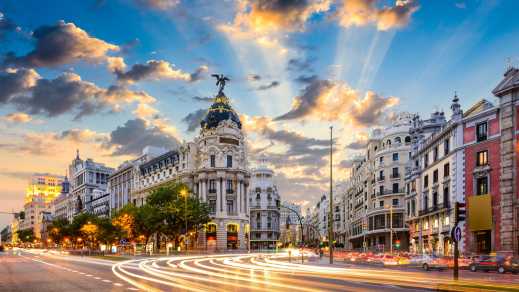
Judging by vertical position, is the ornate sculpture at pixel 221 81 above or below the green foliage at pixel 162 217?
above

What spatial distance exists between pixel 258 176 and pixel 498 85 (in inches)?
5576

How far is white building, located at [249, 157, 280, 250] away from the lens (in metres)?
179

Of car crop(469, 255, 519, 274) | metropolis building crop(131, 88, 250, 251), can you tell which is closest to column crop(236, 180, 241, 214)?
metropolis building crop(131, 88, 250, 251)

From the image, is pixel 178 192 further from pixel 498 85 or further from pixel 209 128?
pixel 498 85

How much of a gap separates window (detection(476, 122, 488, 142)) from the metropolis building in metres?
69.6

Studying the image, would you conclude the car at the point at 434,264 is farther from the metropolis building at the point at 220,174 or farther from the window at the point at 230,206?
the window at the point at 230,206

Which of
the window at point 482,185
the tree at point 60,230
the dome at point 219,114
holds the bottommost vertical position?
the tree at point 60,230


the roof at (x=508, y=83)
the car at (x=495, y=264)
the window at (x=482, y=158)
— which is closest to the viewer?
the car at (x=495, y=264)

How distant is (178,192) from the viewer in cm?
10681

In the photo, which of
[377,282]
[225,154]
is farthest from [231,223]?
[377,282]

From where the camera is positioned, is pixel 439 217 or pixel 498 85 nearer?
pixel 498 85

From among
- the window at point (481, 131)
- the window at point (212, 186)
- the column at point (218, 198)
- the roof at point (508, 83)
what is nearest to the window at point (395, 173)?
the column at point (218, 198)

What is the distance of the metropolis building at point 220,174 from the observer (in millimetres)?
123938

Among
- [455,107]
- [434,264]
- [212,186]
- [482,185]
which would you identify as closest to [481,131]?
[482,185]
